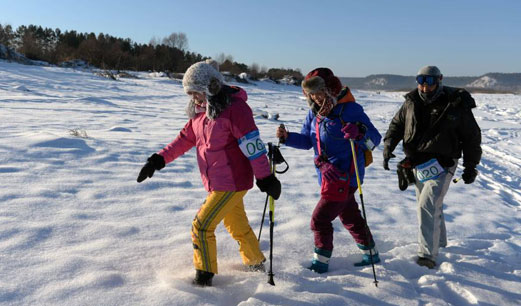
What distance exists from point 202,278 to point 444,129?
92.1 inches

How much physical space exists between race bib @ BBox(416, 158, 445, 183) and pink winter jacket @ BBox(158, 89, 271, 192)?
1.53m

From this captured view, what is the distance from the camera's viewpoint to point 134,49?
142 ft

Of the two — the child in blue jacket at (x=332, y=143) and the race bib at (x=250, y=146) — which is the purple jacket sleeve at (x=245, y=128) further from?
the child in blue jacket at (x=332, y=143)

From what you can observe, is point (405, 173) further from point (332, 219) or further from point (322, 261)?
point (322, 261)

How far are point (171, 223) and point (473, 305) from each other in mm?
2683

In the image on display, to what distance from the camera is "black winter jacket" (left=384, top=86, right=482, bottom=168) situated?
10.1 feet

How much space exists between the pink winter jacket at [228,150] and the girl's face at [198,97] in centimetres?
10

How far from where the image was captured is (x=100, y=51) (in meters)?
32.7

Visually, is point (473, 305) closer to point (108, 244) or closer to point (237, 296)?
point (237, 296)

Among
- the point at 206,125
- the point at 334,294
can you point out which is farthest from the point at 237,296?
the point at 206,125

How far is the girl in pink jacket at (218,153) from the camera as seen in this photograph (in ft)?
8.38

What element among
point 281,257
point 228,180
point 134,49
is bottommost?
point 281,257

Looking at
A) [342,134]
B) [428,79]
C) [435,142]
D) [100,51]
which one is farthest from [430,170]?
[100,51]

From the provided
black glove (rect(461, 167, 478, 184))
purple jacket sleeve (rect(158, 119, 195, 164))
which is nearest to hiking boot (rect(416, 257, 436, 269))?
black glove (rect(461, 167, 478, 184))
